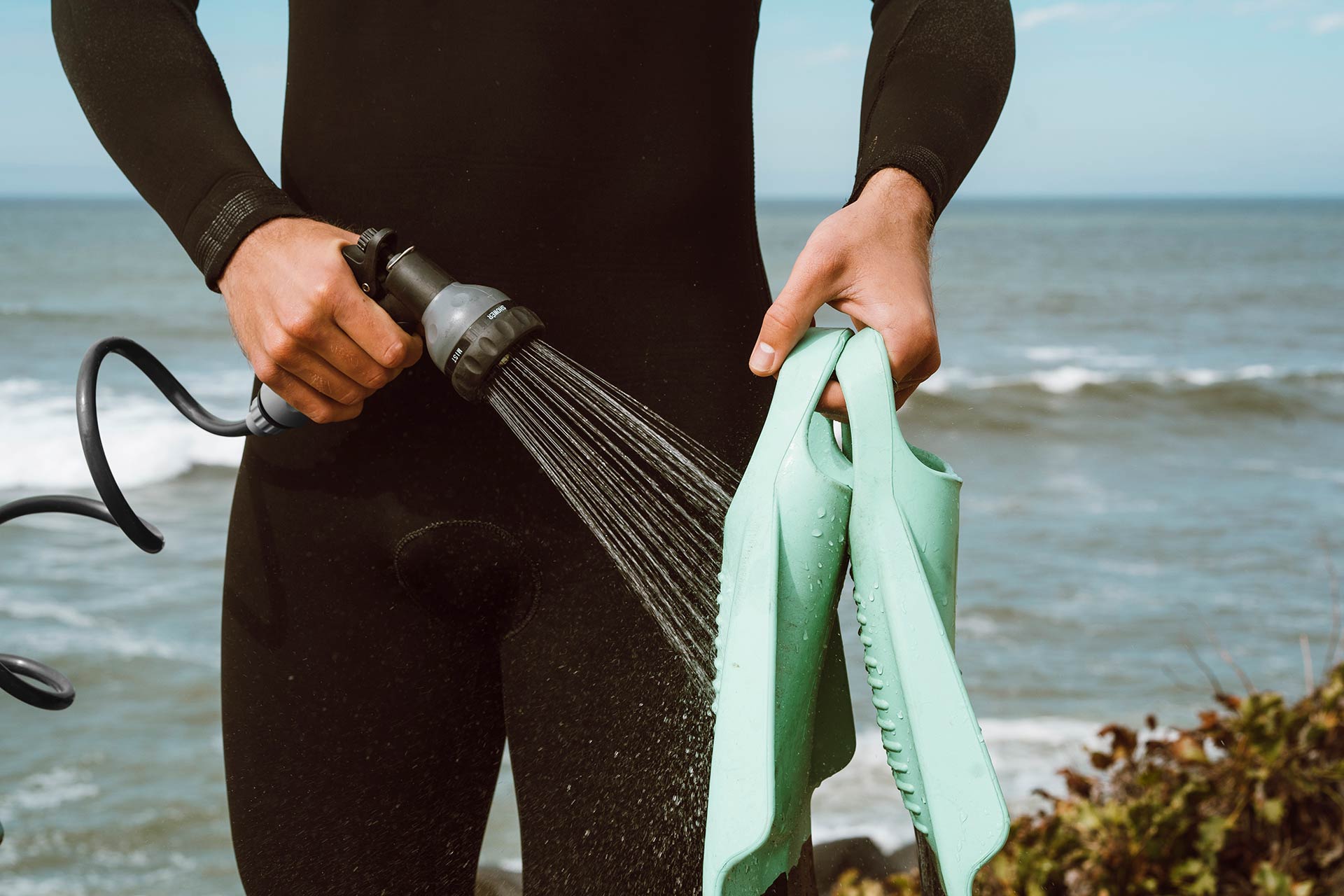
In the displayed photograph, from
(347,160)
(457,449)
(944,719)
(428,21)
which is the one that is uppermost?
(428,21)

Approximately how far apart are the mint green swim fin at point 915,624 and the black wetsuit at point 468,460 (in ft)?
1.26

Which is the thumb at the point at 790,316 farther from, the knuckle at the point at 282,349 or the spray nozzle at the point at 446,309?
the knuckle at the point at 282,349

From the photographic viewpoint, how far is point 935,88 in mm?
1393

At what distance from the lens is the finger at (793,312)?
3.67ft

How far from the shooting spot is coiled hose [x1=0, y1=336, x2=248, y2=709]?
1.50 m

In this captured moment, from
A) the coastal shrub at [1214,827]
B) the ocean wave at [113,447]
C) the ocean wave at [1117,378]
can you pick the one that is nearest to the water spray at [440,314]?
the coastal shrub at [1214,827]

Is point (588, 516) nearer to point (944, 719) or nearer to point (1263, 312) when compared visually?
point (944, 719)

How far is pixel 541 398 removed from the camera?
1.21 meters

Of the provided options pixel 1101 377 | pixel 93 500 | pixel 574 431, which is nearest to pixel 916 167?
pixel 574 431

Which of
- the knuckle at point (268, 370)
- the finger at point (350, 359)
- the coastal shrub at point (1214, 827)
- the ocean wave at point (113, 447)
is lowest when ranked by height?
the ocean wave at point (113, 447)

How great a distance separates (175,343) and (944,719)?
1693 cm

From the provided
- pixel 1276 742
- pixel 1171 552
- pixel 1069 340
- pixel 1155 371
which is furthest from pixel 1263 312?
pixel 1276 742

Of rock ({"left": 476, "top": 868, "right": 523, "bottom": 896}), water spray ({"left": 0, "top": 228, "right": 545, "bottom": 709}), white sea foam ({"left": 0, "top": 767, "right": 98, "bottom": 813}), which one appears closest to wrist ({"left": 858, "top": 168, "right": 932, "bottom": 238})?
water spray ({"left": 0, "top": 228, "right": 545, "bottom": 709})

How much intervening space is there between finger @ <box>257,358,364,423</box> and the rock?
4.31 ft
